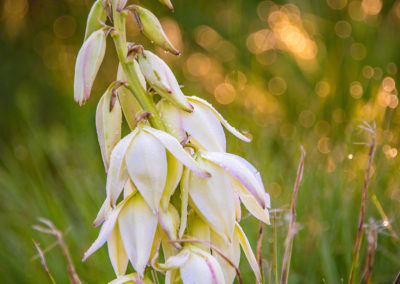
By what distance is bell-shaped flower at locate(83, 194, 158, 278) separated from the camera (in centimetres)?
47

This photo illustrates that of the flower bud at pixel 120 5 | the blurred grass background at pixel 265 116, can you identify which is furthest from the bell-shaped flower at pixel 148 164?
the blurred grass background at pixel 265 116

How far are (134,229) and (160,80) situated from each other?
5.1 inches

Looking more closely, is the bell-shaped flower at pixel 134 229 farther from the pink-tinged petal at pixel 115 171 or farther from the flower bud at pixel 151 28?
the flower bud at pixel 151 28

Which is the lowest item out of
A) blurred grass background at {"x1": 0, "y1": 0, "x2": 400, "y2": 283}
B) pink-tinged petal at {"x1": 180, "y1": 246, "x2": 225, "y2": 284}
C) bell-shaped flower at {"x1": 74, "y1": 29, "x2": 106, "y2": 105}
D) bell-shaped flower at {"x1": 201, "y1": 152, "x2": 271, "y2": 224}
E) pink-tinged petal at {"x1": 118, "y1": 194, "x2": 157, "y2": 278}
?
blurred grass background at {"x1": 0, "y1": 0, "x2": 400, "y2": 283}

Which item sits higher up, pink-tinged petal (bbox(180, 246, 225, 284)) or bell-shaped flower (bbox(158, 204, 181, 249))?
bell-shaped flower (bbox(158, 204, 181, 249))

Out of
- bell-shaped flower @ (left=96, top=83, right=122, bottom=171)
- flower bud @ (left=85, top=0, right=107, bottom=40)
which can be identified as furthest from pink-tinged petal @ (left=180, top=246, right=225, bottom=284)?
flower bud @ (left=85, top=0, right=107, bottom=40)

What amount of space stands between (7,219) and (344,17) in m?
1.03

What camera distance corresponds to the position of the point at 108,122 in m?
0.51

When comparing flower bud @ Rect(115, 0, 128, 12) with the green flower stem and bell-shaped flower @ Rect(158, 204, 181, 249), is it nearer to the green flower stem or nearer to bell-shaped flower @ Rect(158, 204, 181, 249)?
the green flower stem

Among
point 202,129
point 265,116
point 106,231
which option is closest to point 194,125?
point 202,129

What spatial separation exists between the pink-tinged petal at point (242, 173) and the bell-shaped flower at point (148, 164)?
20 mm

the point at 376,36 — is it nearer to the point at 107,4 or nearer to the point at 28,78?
the point at 107,4

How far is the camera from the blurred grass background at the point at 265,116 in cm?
93

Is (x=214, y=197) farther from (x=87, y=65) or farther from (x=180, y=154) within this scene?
(x=87, y=65)
